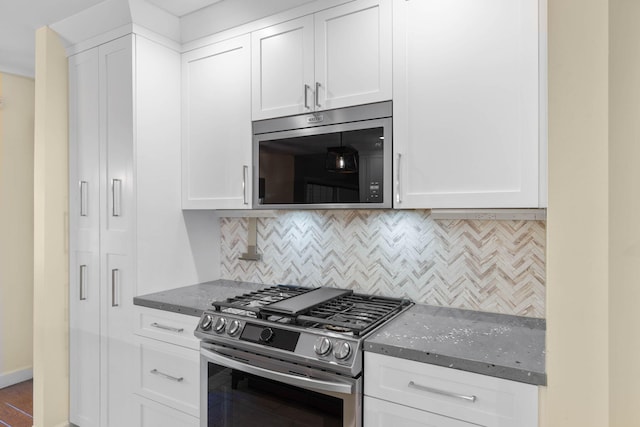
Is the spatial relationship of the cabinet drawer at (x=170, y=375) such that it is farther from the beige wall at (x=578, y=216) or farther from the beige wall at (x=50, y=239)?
the beige wall at (x=578, y=216)

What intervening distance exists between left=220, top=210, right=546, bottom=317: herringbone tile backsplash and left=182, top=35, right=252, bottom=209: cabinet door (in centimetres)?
36

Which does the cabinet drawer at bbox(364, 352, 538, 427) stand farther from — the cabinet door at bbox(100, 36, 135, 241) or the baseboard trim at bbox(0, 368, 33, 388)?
the baseboard trim at bbox(0, 368, 33, 388)

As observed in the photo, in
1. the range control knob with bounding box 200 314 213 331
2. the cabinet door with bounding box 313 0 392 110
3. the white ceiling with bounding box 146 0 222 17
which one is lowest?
the range control knob with bounding box 200 314 213 331

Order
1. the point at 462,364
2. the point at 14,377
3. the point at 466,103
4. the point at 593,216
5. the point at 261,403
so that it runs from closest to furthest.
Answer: the point at 593,216, the point at 462,364, the point at 466,103, the point at 261,403, the point at 14,377

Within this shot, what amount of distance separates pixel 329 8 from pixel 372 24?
10.0 inches

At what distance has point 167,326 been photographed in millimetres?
2102

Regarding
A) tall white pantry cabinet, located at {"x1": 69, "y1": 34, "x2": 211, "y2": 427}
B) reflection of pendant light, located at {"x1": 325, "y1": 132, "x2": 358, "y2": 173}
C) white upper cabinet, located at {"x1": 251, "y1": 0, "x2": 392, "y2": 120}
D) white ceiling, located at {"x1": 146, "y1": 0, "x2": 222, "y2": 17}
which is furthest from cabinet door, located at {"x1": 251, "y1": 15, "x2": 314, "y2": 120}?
tall white pantry cabinet, located at {"x1": 69, "y1": 34, "x2": 211, "y2": 427}

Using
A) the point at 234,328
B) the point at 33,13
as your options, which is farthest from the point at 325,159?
the point at 33,13

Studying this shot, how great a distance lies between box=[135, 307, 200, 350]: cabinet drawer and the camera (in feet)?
6.62

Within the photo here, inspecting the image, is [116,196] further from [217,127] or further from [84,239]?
[217,127]

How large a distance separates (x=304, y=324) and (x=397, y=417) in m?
0.49

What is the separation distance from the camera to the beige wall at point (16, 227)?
322 cm

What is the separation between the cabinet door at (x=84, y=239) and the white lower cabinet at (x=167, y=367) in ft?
1.33

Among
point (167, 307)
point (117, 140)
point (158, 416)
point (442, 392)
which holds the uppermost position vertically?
point (117, 140)
